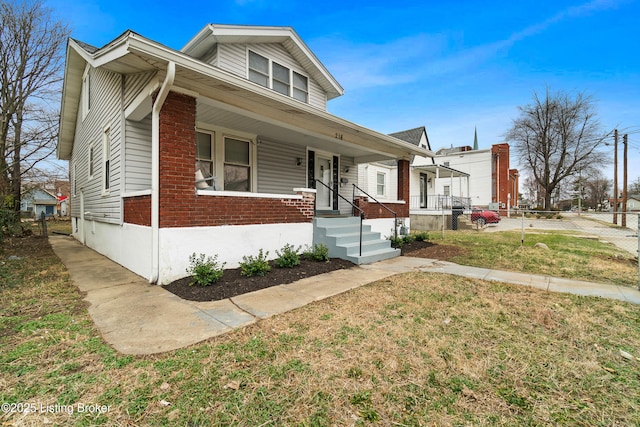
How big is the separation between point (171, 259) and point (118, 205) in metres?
2.68

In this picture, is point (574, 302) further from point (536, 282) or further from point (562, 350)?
point (562, 350)

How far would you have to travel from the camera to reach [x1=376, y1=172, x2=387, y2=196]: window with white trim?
1764cm

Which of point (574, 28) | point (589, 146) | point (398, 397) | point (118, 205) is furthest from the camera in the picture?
point (589, 146)

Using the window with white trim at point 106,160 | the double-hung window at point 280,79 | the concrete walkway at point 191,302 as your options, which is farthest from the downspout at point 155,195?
the double-hung window at point 280,79

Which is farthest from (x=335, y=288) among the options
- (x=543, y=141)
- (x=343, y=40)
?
(x=543, y=141)

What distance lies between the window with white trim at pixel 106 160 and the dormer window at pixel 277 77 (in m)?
4.19

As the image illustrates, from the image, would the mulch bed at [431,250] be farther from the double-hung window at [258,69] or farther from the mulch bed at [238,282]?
the double-hung window at [258,69]

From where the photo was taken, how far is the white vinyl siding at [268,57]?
8.20m

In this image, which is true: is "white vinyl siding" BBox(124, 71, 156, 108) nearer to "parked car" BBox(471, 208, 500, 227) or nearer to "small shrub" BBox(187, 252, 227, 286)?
"small shrub" BBox(187, 252, 227, 286)

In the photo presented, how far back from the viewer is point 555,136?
33000mm

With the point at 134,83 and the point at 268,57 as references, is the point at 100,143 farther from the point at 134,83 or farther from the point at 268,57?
the point at 268,57

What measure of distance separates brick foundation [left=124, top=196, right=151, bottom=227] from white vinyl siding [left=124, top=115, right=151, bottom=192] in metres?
0.43

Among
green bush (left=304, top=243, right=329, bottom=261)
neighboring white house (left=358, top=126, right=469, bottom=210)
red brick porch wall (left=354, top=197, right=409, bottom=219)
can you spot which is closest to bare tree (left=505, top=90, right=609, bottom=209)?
neighboring white house (left=358, top=126, right=469, bottom=210)

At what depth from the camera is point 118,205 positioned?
21.0 feet
